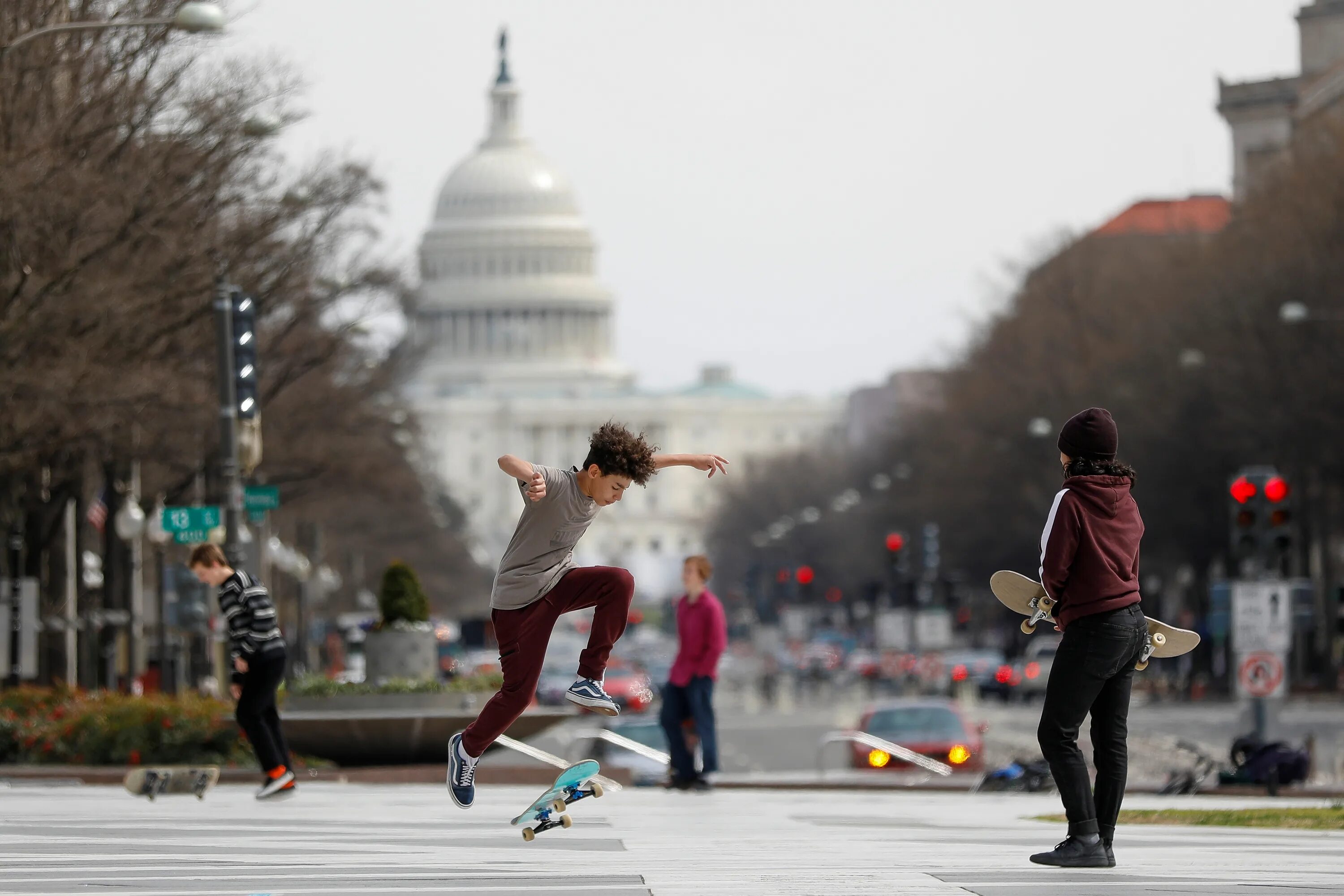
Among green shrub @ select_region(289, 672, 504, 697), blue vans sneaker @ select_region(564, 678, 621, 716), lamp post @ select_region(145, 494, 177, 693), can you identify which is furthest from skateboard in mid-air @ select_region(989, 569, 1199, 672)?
lamp post @ select_region(145, 494, 177, 693)

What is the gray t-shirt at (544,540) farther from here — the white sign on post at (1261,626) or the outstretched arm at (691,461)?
the white sign on post at (1261,626)

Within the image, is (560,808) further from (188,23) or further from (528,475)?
(188,23)

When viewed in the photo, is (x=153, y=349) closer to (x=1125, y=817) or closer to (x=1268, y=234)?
(x=1125, y=817)

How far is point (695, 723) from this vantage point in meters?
19.7

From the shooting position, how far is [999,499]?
264 ft

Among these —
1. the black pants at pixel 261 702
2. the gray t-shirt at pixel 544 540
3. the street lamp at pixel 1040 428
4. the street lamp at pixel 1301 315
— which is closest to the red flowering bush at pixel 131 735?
the black pants at pixel 261 702

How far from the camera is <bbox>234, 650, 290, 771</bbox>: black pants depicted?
1667 cm

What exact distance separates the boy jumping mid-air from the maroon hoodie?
1.36 metres

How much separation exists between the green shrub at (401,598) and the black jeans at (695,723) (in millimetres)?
5419

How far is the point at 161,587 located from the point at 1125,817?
96.7 ft

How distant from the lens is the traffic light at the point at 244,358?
1025 inches

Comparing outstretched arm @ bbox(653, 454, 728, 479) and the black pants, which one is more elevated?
outstretched arm @ bbox(653, 454, 728, 479)

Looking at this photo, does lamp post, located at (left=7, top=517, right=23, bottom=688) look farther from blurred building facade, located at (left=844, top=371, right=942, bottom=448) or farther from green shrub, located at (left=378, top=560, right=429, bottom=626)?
blurred building facade, located at (left=844, top=371, right=942, bottom=448)

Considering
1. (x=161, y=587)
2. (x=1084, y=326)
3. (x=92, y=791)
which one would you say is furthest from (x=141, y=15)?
(x=1084, y=326)
